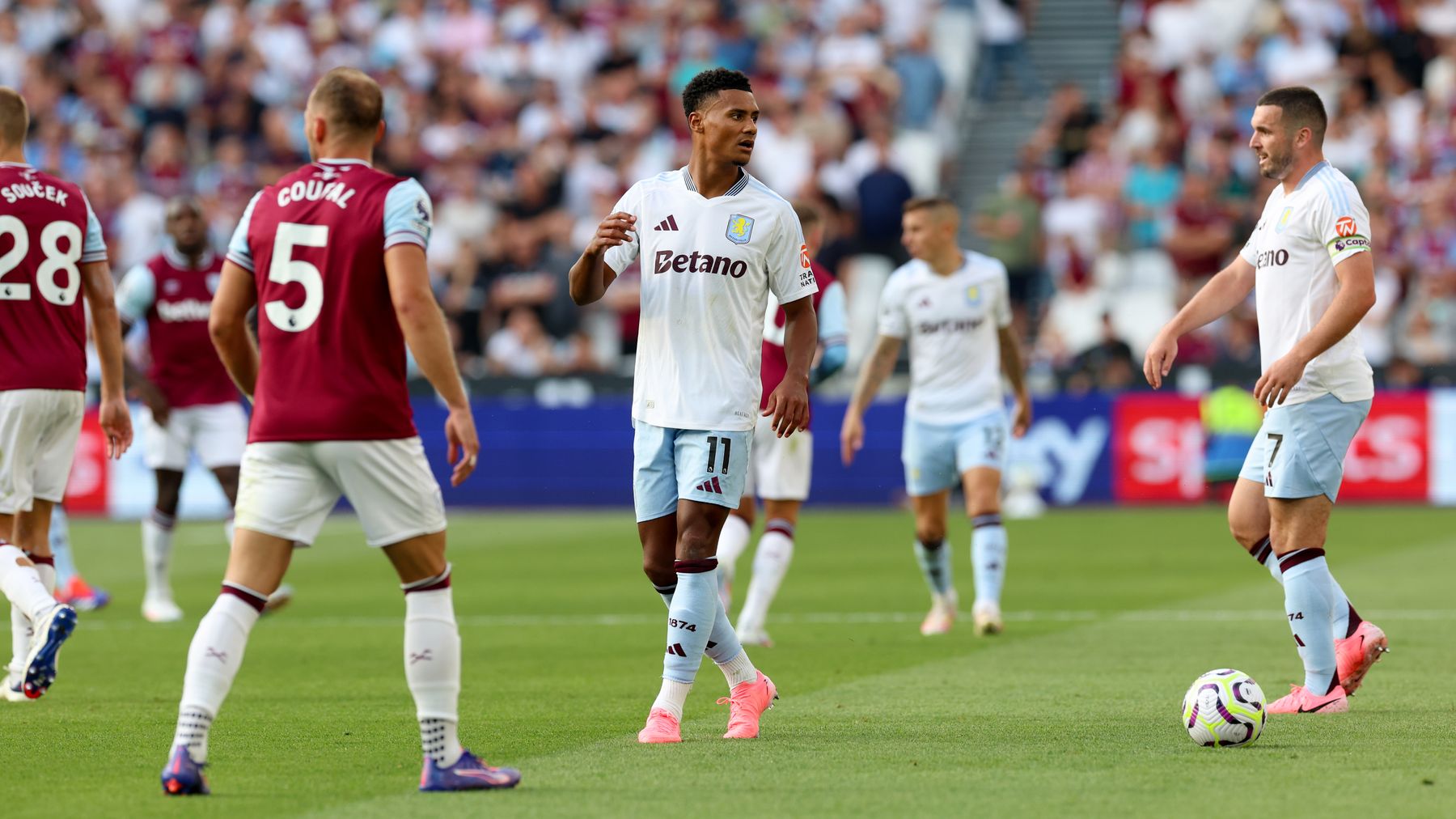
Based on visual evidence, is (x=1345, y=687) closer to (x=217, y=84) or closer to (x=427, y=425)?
(x=427, y=425)

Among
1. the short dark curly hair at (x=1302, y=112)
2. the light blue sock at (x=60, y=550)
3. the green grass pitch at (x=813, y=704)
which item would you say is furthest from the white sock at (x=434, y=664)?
the light blue sock at (x=60, y=550)

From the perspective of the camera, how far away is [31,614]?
321 inches

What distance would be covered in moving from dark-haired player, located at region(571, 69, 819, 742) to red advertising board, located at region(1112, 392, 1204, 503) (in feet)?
48.8

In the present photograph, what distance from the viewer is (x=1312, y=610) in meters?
8.21

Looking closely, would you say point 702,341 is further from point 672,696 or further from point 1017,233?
point 1017,233

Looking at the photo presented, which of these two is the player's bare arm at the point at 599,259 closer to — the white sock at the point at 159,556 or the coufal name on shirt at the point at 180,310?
the coufal name on shirt at the point at 180,310

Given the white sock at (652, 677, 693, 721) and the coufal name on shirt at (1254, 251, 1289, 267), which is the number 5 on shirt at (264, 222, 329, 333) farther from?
the coufal name on shirt at (1254, 251, 1289, 267)

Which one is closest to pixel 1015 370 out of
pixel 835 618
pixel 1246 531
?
pixel 835 618

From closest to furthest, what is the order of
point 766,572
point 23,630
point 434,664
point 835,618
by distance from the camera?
point 434,664
point 23,630
point 766,572
point 835,618

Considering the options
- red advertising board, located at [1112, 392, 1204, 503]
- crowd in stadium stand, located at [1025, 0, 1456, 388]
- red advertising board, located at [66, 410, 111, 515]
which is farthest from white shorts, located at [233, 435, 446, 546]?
red advertising board, located at [66, 410, 111, 515]

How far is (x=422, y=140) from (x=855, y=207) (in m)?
6.87

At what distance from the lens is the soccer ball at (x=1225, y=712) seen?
7336 mm

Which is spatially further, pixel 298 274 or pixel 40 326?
pixel 40 326

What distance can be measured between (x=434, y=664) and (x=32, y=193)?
3.70 m
